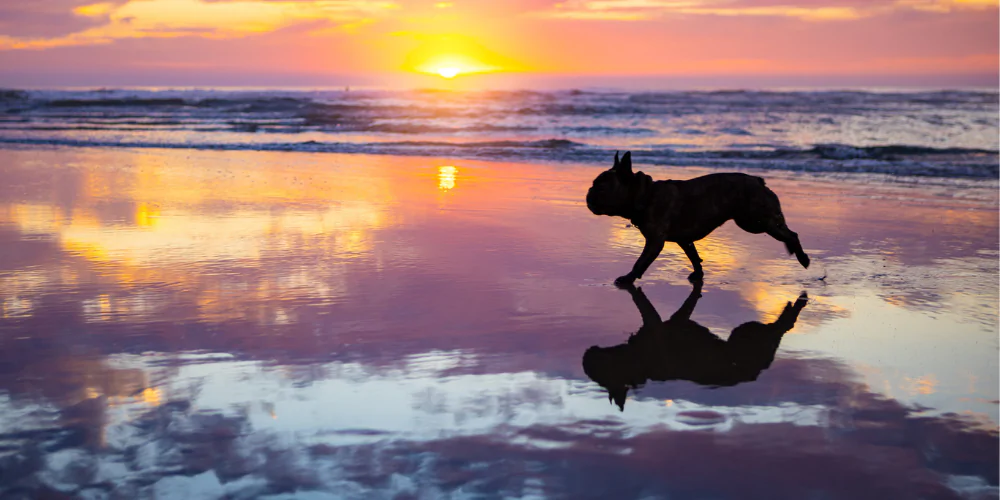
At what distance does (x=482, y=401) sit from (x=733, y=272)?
12.5 feet

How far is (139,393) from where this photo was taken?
407cm

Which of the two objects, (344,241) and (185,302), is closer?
(185,302)

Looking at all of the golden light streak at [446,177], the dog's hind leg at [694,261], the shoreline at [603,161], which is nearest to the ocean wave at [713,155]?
the shoreline at [603,161]

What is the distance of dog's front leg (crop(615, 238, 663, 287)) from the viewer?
6.55m

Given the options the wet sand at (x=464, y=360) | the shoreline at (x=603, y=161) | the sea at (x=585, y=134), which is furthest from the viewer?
the sea at (x=585, y=134)

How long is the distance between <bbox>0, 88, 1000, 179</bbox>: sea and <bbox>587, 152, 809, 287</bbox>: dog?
10.2 metres

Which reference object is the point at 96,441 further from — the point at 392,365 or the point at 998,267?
the point at 998,267

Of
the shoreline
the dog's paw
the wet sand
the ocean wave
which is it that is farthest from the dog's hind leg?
the ocean wave

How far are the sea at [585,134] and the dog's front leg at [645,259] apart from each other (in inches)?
424

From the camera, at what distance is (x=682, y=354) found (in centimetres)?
492

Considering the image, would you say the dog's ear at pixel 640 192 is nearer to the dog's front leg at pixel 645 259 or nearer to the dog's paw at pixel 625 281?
the dog's front leg at pixel 645 259

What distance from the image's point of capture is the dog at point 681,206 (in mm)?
6312

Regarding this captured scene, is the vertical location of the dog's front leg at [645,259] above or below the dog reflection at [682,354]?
above

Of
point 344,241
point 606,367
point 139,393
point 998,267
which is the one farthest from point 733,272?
point 139,393
